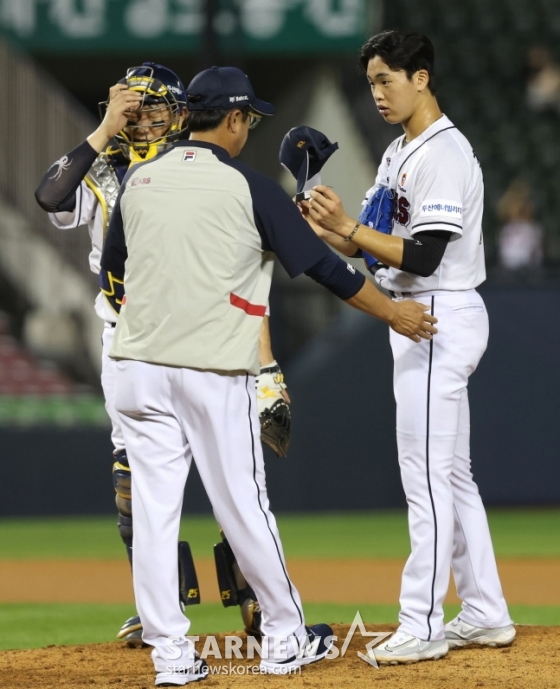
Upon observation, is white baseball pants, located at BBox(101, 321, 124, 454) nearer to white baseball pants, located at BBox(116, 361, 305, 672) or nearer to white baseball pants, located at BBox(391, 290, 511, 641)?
white baseball pants, located at BBox(116, 361, 305, 672)

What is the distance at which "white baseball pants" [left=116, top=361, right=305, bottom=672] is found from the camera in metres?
3.59

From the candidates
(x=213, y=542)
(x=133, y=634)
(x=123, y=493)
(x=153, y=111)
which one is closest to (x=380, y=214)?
(x=153, y=111)

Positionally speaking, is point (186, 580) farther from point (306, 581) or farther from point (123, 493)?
point (306, 581)

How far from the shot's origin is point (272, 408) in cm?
436

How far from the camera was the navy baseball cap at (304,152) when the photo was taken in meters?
4.00

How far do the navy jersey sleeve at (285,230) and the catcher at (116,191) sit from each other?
631 mm

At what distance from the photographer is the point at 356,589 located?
636cm

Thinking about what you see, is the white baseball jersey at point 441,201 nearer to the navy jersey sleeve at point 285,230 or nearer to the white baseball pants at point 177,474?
the navy jersey sleeve at point 285,230

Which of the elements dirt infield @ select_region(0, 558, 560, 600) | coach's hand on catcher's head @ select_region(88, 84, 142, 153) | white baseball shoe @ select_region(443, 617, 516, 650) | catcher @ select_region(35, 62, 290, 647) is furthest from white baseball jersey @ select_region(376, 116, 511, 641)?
dirt infield @ select_region(0, 558, 560, 600)

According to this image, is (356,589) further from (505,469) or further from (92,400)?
(92,400)

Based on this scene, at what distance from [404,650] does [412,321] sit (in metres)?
1.09

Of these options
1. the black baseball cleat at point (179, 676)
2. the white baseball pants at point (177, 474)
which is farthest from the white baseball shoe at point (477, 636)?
the black baseball cleat at point (179, 676)

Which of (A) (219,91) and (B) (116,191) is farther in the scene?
(B) (116,191)

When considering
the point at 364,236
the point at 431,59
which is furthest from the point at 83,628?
the point at 431,59
